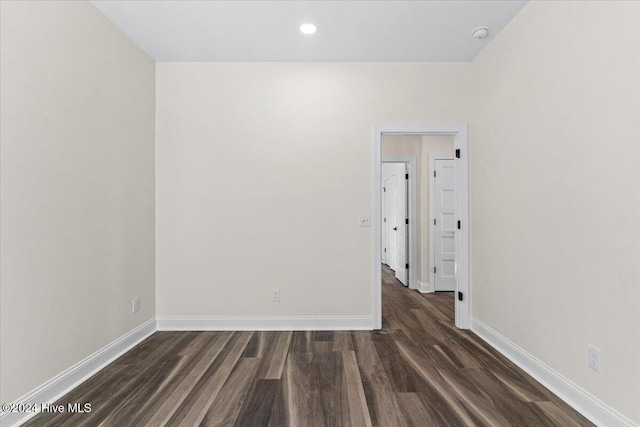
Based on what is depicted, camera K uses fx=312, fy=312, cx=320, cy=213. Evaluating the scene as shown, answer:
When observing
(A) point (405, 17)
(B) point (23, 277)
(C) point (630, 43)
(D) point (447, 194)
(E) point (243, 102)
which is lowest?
(B) point (23, 277)

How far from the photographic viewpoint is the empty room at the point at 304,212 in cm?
171

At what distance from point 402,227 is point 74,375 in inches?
185

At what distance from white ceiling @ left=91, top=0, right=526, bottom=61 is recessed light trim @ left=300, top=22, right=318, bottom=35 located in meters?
0.04

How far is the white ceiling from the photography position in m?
2.33

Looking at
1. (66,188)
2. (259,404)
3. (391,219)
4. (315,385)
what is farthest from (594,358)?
(391,219)

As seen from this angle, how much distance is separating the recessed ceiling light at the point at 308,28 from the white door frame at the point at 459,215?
1.05m

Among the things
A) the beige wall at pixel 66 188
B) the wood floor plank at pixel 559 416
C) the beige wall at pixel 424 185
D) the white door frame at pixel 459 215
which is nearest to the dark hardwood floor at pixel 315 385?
the wood floor plank at pixel 559 416

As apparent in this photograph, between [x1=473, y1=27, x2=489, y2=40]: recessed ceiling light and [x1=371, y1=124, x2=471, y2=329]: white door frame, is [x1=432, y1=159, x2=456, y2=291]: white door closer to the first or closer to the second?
[x1=371, y1=124, x2=471, y2=329]: white door frame

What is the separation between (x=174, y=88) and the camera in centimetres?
317

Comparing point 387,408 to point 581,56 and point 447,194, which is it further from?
point 447,194

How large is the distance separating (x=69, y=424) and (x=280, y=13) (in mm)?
2976

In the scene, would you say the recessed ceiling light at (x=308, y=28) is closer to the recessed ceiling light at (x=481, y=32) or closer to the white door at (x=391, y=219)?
the recessed ceiling light at (x=481, y=32)

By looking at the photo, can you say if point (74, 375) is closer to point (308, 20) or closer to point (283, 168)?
point (283, 168)

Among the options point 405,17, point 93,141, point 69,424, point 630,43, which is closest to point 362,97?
point 405,17
